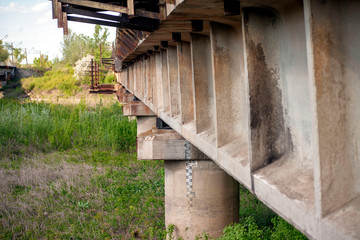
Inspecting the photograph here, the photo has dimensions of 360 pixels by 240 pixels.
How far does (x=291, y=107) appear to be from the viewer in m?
2.51

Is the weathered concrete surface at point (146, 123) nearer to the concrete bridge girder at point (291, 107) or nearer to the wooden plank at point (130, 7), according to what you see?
the concrete bridge girder at point (291, 107)

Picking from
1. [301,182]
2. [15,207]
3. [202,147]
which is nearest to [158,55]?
[202,147]

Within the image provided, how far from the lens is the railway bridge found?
175 cm

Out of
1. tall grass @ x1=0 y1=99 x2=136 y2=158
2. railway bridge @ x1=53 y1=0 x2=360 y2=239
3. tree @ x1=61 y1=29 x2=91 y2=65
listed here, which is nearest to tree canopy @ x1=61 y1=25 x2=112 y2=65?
tree @ x1=61 y1=29 x2=91 y2=65

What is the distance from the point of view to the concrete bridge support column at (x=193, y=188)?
6742mm

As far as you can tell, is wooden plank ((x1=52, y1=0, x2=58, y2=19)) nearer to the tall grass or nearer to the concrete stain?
the concrete stain

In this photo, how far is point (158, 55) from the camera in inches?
→ 263

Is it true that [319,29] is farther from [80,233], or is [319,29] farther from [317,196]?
[80,233]

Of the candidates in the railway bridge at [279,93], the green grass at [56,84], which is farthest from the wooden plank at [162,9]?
the green grass at [56,84]

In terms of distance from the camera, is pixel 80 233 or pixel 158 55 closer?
pixel 158 55

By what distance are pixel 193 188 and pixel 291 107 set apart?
4.51 metres

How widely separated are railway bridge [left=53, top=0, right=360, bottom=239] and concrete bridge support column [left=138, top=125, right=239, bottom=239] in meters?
1.92

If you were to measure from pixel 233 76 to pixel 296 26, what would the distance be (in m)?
1.24

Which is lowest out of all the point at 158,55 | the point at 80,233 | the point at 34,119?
the point at 80,233
